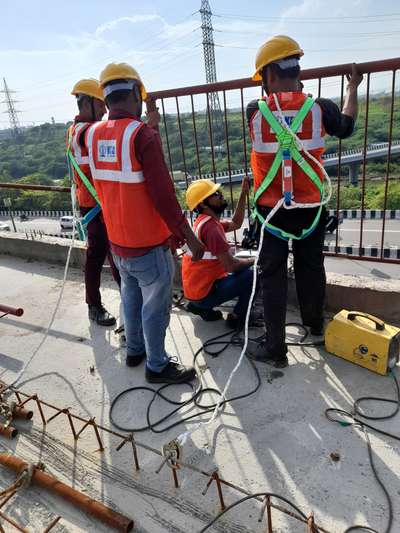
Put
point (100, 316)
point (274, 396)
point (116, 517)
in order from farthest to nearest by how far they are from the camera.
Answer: point (100, 316) → point (274, 396) → point (116, 517)

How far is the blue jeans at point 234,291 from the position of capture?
354cm

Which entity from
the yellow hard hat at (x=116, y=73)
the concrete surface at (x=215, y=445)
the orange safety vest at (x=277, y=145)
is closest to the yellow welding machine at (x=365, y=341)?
the concrete surface at (x=215, y=445)

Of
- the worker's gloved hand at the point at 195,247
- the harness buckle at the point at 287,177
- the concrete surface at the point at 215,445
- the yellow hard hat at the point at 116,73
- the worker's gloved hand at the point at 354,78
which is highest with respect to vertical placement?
the yellow hard hat at the point at 116,73

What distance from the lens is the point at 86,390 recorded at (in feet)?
9.91

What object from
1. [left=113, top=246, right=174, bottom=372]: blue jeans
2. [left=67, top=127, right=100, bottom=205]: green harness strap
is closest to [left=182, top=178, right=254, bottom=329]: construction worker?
[left=113, top=246, right=174, bottom=372]: blue jeans

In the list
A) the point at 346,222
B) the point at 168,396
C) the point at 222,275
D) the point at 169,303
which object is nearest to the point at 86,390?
the point at 168,396

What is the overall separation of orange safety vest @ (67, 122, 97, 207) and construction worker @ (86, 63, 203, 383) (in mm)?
632

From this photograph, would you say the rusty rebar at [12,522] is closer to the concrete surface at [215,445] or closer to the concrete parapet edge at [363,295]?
the concrete surface at [215,445]

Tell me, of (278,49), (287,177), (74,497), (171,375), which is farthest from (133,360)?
(278,49)

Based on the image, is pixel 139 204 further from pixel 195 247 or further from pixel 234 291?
pixel 234 291

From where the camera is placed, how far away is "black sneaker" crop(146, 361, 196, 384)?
296 cm

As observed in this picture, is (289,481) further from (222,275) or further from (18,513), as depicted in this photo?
(222,275)

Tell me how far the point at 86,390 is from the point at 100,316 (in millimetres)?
997

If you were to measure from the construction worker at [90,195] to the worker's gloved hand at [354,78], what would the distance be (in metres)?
1.89
